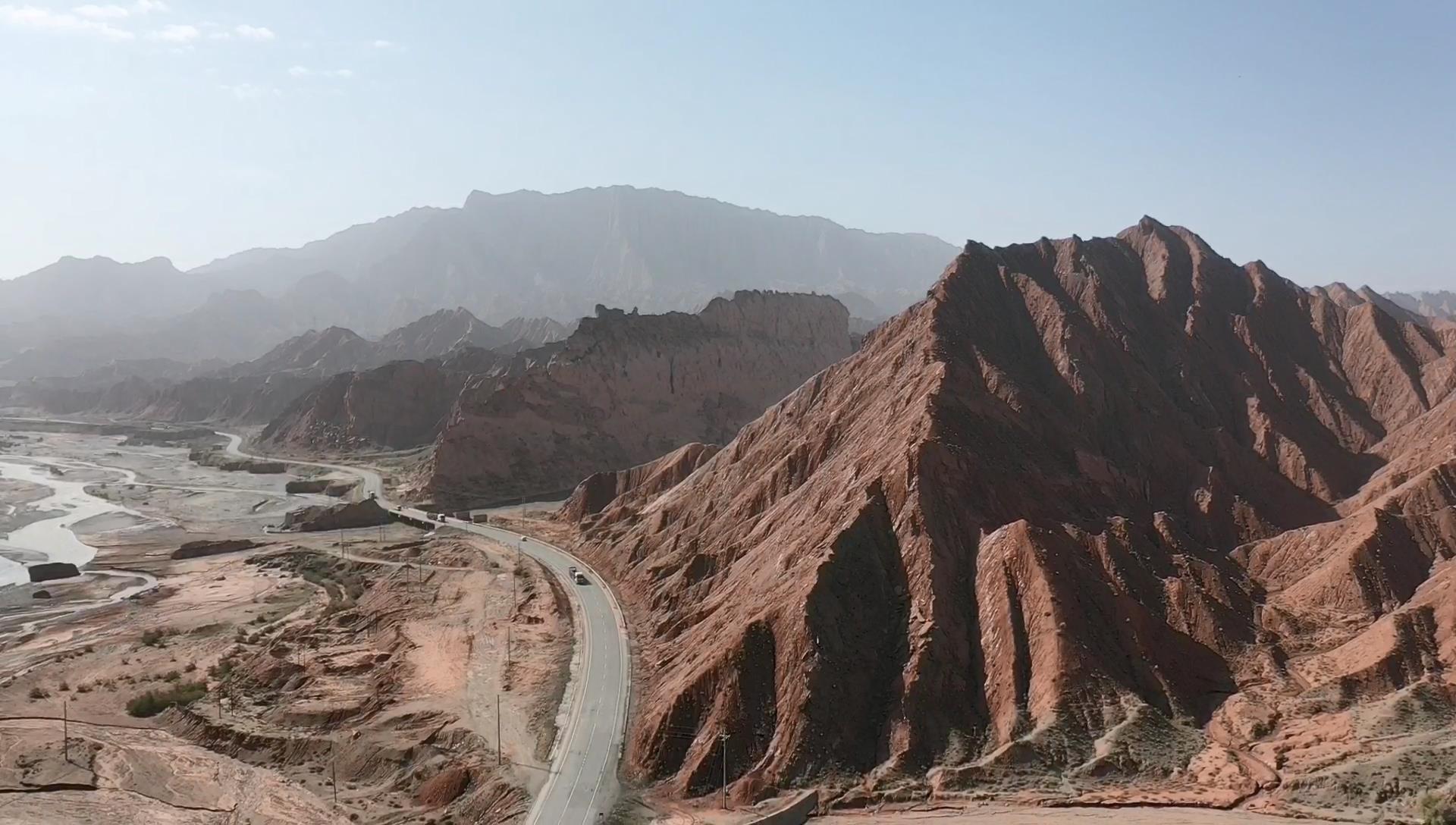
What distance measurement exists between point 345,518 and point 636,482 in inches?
1278

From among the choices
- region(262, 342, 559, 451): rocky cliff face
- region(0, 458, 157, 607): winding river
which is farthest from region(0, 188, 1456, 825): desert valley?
region(262, 342, 559, 451): rocky cliff face

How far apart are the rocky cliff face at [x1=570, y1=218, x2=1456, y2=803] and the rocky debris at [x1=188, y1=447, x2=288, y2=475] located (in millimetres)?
80745

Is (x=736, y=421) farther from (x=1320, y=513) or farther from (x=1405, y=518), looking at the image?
(x=1405, y=518)

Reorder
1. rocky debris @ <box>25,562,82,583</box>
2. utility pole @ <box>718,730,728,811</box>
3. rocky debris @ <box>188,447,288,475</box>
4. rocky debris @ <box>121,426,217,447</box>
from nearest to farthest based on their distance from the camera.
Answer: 1. utility pole @ <box>718,730,728,811</box>
2. rocky debris @ <box>25,562,82,583</box>
3. rocky debris @ <box>188,447,288,475</box>
4. rocky debris @ <box>121,426,217,447</box>

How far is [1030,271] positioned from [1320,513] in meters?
29.1

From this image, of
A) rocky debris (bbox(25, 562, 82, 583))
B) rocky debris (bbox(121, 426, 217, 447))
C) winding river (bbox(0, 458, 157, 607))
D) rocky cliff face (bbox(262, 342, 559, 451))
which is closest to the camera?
rocky debris (bbox(25, 562, 82, 583))

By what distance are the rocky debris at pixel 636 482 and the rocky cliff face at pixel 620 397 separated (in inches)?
802

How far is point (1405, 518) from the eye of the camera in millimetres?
47250

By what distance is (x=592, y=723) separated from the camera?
42.6 meters

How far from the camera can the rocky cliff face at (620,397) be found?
360ft

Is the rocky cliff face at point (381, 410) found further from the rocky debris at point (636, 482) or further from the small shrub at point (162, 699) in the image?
the small shrub at point (162, 699)

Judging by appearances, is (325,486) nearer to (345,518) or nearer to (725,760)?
(345,518)

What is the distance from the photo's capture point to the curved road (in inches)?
1407

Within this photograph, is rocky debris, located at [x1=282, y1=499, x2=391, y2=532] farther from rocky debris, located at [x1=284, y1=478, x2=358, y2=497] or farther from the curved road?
the curved road
